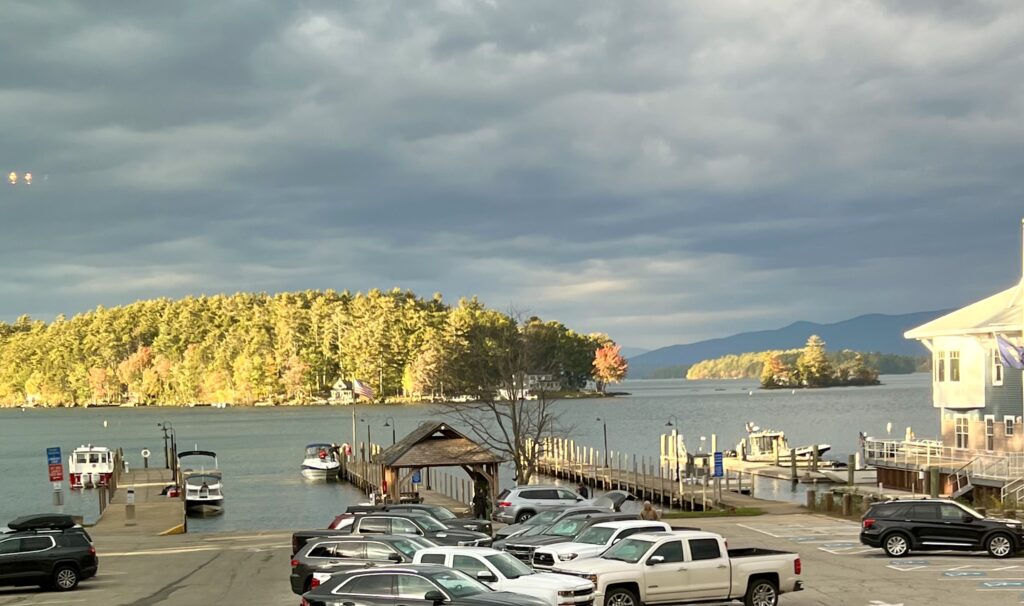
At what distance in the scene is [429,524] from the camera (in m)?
32.4

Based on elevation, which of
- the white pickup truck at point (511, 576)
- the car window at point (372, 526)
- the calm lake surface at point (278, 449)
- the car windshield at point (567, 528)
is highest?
the white pickup truck at point (511, 576)

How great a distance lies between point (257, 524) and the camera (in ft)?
234

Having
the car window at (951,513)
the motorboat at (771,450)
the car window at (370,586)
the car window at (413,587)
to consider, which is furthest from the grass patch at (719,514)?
the motorboat at (771,450)

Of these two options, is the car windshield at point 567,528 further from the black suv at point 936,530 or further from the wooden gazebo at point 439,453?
the wooden gazebo at point 439,453

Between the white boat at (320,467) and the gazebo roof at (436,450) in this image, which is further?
the white boat at (320,467)

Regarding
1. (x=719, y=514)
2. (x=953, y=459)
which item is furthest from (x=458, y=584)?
(x=953, y=459)

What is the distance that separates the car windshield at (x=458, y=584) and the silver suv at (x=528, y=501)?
85.1 ft

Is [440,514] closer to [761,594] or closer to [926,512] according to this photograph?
[926,512]

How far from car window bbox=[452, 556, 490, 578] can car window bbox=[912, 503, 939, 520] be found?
17123 mm

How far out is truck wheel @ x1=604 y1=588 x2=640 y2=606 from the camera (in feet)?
75.2

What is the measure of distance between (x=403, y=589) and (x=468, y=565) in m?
3.02

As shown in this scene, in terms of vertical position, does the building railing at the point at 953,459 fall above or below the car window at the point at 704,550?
below

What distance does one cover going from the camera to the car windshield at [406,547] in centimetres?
2656

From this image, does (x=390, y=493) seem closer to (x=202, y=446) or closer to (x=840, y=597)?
(x=840, y=597)
